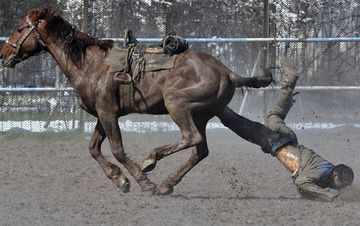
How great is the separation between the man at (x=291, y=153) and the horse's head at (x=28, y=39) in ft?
7.26

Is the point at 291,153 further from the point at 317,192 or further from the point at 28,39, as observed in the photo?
the point at 28,39

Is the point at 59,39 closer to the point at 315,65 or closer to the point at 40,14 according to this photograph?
the point at 40,14

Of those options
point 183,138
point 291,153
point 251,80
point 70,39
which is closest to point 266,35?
point 291,153

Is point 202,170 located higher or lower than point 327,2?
lower

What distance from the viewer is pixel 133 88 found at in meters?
9.15

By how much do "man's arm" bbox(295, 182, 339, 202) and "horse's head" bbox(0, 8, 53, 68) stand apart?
3.26m

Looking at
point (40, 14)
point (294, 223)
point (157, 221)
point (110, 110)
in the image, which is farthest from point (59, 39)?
point (294, 223)

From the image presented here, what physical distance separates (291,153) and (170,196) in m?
1.43

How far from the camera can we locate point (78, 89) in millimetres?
9266

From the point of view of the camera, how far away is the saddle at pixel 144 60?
9.11 m

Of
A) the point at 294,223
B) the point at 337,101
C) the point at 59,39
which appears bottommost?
the point at 337,101

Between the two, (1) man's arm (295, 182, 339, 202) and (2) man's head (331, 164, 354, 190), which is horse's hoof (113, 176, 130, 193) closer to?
(1) man's arm (295, 182, 339, 202)

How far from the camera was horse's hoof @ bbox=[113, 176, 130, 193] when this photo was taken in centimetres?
916

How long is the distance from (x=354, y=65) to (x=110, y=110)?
786cm
